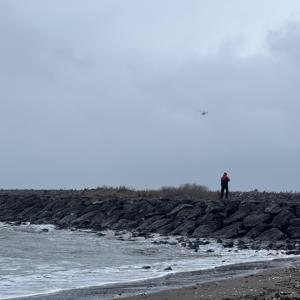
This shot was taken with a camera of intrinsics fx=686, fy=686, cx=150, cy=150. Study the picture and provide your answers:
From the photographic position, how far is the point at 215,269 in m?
19.0

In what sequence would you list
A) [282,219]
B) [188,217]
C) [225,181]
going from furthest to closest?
[225,181] < [188,217] < [282,219]

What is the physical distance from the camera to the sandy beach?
12.7m

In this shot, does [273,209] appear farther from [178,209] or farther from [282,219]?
[178,209]

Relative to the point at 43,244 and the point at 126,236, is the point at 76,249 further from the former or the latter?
the point at 126,236

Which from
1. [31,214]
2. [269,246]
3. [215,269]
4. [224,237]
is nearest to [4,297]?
[215,269]

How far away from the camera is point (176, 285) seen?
15.2 metres

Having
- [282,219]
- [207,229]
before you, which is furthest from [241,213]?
[282,219]

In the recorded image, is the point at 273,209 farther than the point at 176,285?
Yes

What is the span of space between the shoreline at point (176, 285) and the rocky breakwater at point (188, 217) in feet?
21.1

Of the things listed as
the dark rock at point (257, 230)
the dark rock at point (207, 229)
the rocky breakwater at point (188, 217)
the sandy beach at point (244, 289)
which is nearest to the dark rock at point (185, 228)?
the rocky breakwater at point (188, 217)

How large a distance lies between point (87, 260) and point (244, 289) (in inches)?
369

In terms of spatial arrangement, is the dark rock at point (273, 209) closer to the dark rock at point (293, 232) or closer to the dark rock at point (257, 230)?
the dark rock at point (257, 230)

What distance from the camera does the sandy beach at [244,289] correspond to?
12664mm

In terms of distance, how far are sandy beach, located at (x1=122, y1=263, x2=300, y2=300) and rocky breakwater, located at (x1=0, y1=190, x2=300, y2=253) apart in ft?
30.3
